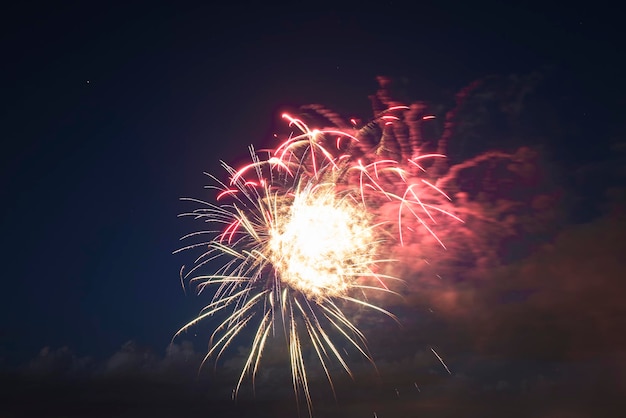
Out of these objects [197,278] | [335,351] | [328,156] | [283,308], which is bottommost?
[335,351]

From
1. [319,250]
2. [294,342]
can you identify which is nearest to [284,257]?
[319,250]

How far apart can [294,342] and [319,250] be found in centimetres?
452

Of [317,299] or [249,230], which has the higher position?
[249,230]

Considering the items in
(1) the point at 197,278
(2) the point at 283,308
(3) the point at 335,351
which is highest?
(1) the point at 197,278

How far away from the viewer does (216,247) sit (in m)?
39.9

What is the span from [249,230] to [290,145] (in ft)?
15.1

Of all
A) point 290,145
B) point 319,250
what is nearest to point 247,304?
point 319,250

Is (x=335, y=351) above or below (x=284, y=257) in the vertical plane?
below

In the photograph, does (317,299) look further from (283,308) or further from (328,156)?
(328,156)

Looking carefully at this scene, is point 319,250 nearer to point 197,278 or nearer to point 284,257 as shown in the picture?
point 284,257

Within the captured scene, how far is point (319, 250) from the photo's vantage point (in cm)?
3850

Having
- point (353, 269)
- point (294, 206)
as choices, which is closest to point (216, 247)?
point (294, 206)

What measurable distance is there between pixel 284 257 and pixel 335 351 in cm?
506

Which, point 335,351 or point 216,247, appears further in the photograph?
point 216,247
